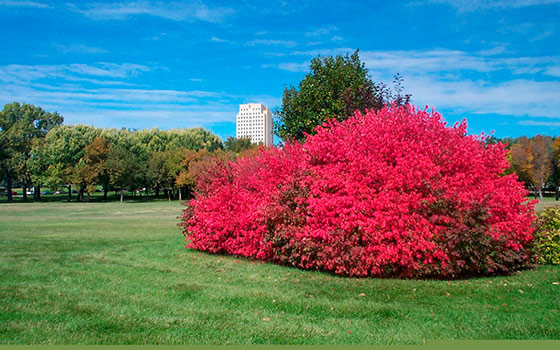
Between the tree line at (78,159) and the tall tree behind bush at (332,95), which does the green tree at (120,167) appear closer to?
the tree line at (78,159)

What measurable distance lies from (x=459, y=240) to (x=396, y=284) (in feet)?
5.34

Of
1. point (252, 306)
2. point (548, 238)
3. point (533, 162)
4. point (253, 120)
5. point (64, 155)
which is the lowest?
point (252, 306)

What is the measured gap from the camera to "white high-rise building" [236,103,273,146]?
165 meters

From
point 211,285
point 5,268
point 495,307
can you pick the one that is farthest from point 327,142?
point 5,268

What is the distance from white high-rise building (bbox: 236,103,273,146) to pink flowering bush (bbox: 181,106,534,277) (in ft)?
498

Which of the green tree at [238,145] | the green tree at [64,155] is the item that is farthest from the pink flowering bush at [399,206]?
the green tree at [238,145]

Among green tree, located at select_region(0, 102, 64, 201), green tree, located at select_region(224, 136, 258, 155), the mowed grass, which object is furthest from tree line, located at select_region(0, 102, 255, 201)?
the mowed grass

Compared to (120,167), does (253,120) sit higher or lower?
higher

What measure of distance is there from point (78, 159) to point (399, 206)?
218 feet

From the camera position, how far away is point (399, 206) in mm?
9109

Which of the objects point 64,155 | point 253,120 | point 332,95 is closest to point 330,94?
point 332,95

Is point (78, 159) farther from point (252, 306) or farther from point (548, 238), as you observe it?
point (548, 238)

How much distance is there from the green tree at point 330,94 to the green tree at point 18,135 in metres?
58.6

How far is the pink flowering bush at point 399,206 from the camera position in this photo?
9195mm
